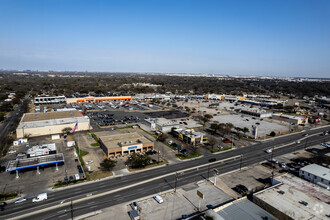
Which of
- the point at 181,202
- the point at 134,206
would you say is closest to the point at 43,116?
the point at 134,206

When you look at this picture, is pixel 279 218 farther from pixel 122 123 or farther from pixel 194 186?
pixel 122 123

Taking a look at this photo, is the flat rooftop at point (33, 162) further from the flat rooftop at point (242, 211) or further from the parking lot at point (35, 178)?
the flat rooftop at point (242, 211)

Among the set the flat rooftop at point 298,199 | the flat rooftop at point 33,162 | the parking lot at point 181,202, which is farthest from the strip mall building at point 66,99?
the flat rooftop at point 298,199

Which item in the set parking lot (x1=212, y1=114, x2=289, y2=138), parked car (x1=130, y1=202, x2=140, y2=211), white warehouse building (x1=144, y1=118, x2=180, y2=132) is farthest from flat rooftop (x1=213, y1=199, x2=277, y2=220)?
parking lot (x1=212, y1=114, x2=289, y2=138)

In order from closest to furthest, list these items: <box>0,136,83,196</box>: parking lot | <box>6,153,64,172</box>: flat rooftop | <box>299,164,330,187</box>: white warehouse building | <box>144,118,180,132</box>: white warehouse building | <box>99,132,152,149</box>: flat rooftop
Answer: <box>0,136,83,196</box>: parking lot → <box>299,164,330,187</box>: white warehouse building → <box>6,153,64,172</box>: flat rooftop → <box>99,132,152,149</box>: flat rooftop → <box>144,118,180,132</box>: white warehouse building

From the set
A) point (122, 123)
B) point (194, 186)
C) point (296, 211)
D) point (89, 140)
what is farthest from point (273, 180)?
point (122, 123)

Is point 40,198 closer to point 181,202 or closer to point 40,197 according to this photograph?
point 40,197

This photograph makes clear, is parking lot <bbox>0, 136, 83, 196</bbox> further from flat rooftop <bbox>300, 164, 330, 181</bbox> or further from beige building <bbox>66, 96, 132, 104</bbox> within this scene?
beige building <bbox>66, 96, 132, 104</bbox>
